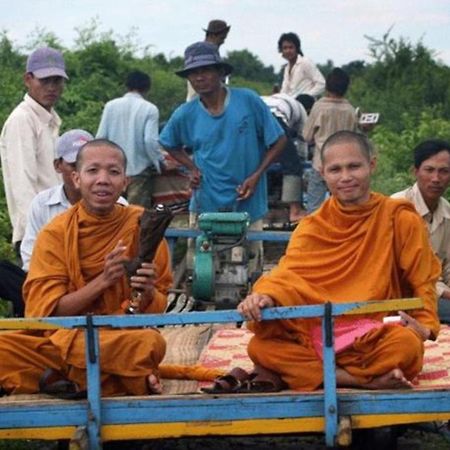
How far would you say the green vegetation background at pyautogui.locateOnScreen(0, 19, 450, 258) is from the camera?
20406 mm

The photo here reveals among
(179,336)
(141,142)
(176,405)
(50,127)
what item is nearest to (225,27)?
(141,142)

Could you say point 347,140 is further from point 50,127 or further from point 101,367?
point 50,127

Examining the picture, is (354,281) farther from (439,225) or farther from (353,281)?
(439,225)

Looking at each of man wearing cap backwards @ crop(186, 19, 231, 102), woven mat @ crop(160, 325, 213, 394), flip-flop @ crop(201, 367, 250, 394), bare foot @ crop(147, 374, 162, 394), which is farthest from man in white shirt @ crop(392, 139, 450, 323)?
man wearing cap backwards @ crop(186, 19, 231, 102)

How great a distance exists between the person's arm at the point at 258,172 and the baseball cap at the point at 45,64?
177 cm

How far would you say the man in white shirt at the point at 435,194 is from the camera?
7.97m

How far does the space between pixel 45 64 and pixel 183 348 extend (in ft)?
6.87

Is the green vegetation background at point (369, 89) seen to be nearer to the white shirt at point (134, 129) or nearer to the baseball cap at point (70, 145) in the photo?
the white shirt at point (134, 129)

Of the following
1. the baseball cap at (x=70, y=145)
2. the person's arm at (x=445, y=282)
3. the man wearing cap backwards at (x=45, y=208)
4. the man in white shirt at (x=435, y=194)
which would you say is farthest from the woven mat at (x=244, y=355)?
the baseball cap at (x=70, y=145)

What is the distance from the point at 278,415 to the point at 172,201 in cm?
841

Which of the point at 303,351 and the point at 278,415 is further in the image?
the point at 303,351

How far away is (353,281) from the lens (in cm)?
629

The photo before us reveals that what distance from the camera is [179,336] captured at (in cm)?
783

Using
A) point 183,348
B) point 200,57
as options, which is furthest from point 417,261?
point 200,57
